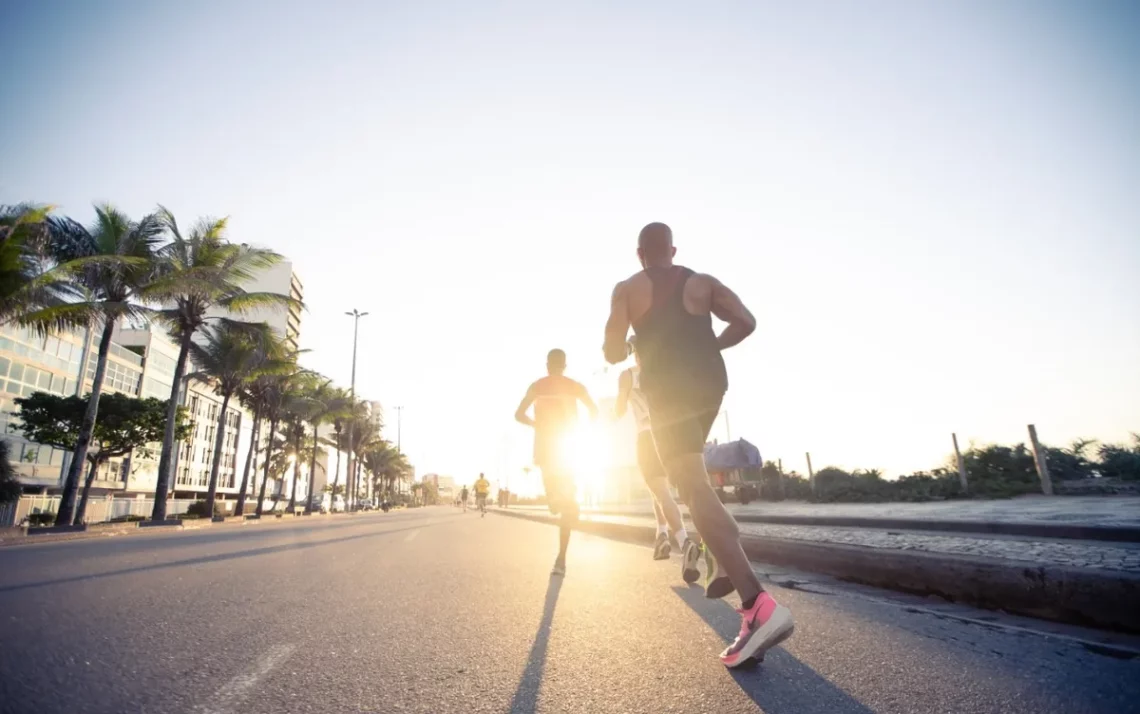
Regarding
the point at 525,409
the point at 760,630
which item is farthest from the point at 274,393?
the point at 760,630

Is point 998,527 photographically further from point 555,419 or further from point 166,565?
point 166,565

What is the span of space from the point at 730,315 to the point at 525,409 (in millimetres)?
3299

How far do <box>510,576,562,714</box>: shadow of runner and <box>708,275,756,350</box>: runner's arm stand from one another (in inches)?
67.0

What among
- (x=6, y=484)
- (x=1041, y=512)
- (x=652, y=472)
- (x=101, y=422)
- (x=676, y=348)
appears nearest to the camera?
(x=676, y=348)

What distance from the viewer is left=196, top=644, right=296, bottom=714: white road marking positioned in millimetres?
1742

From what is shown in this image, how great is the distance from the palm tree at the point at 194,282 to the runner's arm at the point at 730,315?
20771 mm

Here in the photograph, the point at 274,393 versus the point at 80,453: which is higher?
the point at 274,393

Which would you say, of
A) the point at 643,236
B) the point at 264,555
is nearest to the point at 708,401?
the point at 643,236

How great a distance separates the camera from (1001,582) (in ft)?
9.96

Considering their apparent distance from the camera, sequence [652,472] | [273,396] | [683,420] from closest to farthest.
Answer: [683,420], [652,472], [273,396]

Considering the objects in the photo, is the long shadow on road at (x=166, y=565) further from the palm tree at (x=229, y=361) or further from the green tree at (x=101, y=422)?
the green tree at (x=101, y=422)

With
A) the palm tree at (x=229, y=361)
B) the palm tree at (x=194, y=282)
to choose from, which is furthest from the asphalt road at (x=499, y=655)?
the palm tree at (x=229, y=361)

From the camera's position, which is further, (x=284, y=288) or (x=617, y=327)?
(x=284, y=288)

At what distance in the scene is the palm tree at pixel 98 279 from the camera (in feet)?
52.7
